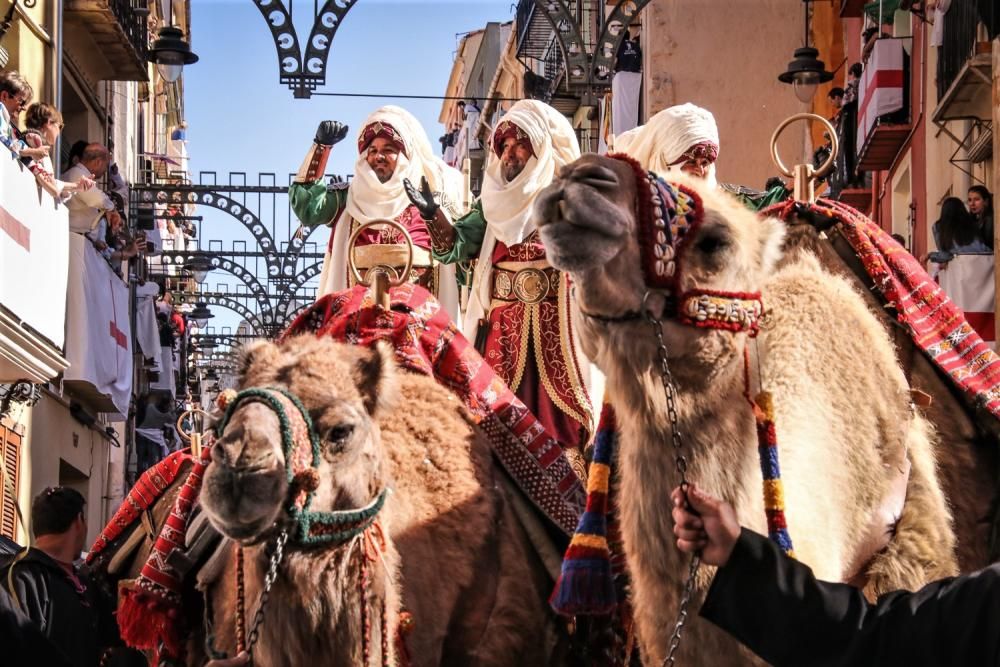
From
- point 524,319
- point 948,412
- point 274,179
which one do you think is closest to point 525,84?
point 274,179

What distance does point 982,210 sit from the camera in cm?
1884

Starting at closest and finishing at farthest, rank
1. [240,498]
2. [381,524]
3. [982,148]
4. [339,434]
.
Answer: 1. [240,498]
2. [339,434]
3. [381,524]
4. [982,148]

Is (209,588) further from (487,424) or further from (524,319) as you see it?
(524,319)

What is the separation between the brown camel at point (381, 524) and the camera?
5.25 meters

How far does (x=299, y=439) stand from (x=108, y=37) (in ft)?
63.0

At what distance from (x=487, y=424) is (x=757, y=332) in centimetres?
225

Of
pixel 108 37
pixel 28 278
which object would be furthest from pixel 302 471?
pixel 108 37

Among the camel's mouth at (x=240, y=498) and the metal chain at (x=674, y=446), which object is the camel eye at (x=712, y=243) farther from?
the camel's mouth at (x=240, y=498)

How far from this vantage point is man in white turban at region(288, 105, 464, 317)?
27.2ft

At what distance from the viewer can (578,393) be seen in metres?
7.87

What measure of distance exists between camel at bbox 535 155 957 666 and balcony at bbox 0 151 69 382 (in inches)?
213

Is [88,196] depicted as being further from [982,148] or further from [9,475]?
[982,148]

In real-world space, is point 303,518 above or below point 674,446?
below

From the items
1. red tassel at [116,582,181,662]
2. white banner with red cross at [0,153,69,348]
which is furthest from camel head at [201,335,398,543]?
white banner with red cross at [0,153,69,348]
